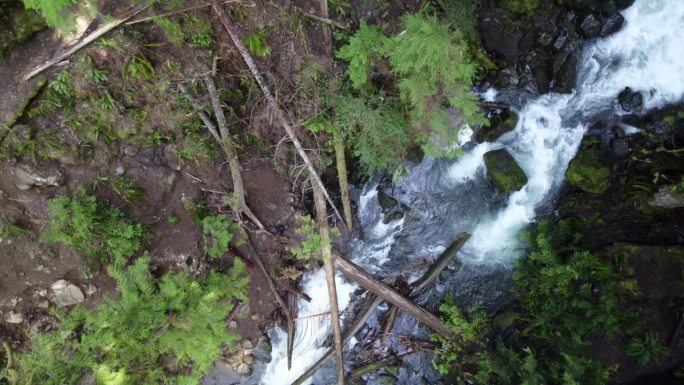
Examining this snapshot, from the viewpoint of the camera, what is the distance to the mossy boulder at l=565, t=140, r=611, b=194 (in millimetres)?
7816

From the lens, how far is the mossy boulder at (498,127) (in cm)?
835

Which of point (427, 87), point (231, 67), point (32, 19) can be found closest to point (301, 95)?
point (231, 67)

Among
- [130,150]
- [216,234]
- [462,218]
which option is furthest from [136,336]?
[462,218]

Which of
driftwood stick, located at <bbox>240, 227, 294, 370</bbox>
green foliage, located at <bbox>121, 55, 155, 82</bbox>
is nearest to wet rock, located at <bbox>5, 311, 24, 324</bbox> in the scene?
driftwood stick, located at <bbox>240, 227, 294, 370</bbox>

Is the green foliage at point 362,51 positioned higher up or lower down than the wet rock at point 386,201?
higher up

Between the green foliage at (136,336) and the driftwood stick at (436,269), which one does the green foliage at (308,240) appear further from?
the driftwood stick at (436,269)

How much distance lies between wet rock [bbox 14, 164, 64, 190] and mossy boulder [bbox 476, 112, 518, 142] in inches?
313

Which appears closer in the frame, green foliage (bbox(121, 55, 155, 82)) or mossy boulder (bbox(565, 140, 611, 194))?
green foliage (bbox(121, 55, 155, 82))

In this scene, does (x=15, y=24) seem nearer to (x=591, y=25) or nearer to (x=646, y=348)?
(x=591, y=25)

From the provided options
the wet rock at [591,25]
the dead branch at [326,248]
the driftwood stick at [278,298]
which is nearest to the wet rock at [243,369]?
the driftwood stick at [278,298]

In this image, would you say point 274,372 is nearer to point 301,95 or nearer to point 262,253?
point 262,253

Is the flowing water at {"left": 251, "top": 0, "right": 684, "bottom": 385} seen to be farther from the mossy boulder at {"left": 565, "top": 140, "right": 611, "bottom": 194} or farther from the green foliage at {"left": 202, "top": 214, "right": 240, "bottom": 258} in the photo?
the green foliage at {"left": 202, "top": 214, "right": 240, "bottom": 258}

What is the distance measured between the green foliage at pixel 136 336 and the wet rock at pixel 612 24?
348 inches

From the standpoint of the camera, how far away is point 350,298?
879cm
